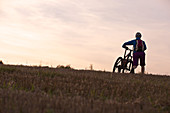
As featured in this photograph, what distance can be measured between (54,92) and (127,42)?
9.20m

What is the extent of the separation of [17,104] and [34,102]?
0.29m

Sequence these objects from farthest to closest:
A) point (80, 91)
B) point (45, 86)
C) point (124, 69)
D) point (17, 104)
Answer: point (124, 69)
point (45, 86)
point (80, 91)
point (17, 104)

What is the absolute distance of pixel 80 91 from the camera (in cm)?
679

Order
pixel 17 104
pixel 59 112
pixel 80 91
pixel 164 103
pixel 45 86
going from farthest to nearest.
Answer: pixel 45 86 → pixel 80 91 → pixel 164 103 → pixel 17 104 → pixel 59 112

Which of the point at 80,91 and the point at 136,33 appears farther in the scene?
the point at 136,33

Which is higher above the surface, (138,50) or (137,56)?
(138,50)

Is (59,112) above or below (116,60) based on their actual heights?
below

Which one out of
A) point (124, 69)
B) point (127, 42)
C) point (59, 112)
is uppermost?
point (127, 42)

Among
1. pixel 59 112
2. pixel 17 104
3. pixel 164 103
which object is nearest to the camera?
pixel 59 112

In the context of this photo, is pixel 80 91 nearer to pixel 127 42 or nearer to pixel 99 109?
pixel 99 109

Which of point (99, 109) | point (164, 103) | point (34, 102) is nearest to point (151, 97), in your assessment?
point (164, 103)

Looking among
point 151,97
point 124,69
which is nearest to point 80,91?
point 151,97

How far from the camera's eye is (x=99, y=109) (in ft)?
14.9

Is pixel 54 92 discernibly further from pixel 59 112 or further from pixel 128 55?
pixel 128 55
